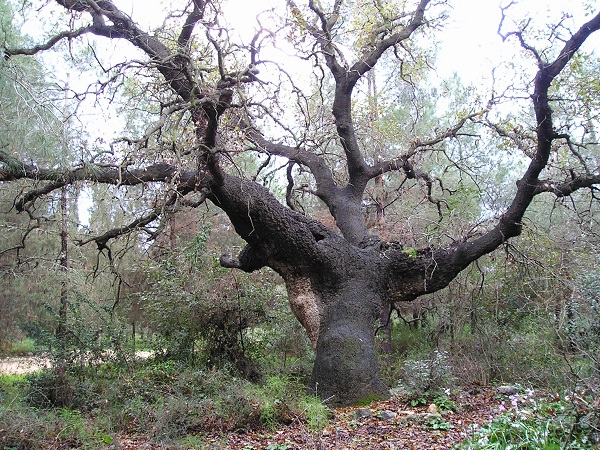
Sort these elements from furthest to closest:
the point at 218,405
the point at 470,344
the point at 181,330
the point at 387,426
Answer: the point at 181,330 → the point at 470,344 → the point at 218,405 → the point at 387,426

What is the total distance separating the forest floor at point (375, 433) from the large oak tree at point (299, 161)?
3.29 feet

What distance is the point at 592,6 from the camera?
6.79 m

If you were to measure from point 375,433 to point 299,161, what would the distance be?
19.1 ft

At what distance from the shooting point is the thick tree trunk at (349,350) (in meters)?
7.32

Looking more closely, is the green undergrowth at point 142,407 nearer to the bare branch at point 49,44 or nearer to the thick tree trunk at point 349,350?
the thick tree trunk at point 349,350

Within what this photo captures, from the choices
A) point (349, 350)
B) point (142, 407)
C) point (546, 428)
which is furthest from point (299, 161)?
point (546, 428)

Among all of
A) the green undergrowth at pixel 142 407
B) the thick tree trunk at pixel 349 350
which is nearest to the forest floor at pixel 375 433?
the green undergrowth at pixel 142 407

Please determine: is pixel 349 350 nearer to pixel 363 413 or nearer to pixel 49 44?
pixel 363 413

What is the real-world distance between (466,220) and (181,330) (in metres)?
5.83

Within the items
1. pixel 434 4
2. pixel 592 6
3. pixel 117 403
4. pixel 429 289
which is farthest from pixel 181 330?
pixel 592 6

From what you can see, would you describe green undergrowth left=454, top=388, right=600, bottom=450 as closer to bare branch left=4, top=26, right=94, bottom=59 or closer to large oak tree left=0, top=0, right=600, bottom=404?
large oak tree left=0, top=0, right=600, bottom=404

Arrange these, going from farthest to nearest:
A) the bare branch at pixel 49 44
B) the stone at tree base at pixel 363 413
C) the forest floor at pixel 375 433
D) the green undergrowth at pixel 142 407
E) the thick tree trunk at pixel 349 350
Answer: the thick tree trunk at pixel 349 350 → the bare branch at pixel 49 44 → the stone at tree base at pixel 363 413 → the green undergrowth at pixel 142 407 → the forest floor at pixel 375 433

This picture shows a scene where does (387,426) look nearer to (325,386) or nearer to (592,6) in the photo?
(325,386)

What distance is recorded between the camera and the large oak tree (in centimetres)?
660
